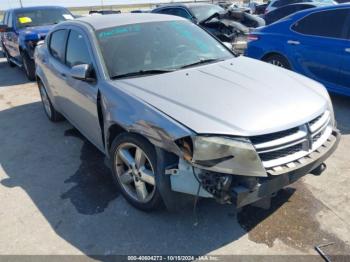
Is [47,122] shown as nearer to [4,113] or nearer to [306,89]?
[4,113]

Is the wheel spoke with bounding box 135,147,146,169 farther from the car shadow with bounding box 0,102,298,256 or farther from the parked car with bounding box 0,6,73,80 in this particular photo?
the parked car with bounding box 0,6,73,80

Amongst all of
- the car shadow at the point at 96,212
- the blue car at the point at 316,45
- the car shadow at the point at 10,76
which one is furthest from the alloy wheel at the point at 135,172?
the car shadow at the point at 10,76

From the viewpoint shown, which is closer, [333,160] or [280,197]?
[280,197]

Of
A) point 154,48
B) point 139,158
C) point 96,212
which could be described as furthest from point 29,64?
point 139,158

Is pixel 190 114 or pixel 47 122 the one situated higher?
pixel 190 114

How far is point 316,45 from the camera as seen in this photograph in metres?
5.76

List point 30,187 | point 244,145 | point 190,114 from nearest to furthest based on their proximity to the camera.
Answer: point 244,145 → point 190,114 → point 30,187

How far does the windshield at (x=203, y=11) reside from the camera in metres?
9.70

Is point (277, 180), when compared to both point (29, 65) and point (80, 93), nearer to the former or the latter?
point (80, 93)

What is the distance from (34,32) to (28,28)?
2.36 ft

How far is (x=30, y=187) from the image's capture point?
12.6ft

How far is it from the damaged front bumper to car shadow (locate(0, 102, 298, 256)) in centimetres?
55

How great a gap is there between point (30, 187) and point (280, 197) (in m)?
2.64

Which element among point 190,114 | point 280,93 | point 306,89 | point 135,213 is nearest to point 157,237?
point 135,213
